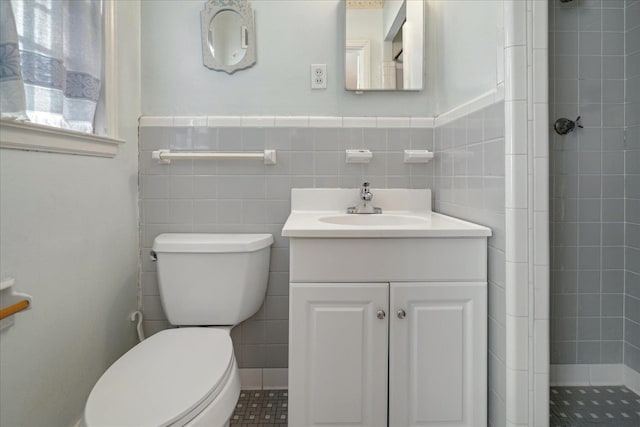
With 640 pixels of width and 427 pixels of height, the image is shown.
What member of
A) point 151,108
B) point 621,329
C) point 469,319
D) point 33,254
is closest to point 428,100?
point 469,319

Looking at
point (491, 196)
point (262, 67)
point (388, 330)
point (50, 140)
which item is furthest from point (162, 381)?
point (262, 67)

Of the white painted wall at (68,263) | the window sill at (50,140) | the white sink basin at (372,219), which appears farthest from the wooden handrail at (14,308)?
the white sink basin at (372,219)

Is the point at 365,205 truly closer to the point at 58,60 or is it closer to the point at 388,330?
the point at 388,330

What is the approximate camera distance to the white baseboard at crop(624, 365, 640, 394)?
1.22m

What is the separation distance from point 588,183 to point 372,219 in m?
0.75

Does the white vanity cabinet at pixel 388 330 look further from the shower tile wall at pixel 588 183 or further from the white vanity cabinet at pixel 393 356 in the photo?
the shower tile wall at pixel 588 183

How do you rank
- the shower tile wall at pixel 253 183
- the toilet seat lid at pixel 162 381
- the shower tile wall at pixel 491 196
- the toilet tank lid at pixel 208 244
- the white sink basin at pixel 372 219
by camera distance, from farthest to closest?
the shower tile wall at pixel 253 183
the white sink basin at pixel 372 219
the toilet tank lid at pixel 208 244
the shower tile wall at pixel 491 196
the toilet seat lid at pixel 162 381

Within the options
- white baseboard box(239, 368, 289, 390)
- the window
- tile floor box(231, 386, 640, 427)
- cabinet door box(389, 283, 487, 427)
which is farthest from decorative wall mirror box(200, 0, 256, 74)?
tile floor box(231, 386, 640, 427)

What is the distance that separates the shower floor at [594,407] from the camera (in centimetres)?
118

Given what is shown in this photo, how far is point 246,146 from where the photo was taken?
5.41 ft

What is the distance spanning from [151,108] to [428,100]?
1.25 metres

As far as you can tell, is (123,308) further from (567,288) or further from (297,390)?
(567,288)

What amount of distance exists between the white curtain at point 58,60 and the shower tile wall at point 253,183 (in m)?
0.37

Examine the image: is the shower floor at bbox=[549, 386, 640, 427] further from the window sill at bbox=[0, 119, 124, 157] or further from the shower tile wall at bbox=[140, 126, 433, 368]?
the window sill at bbox=[0, 119, 124, 157]
